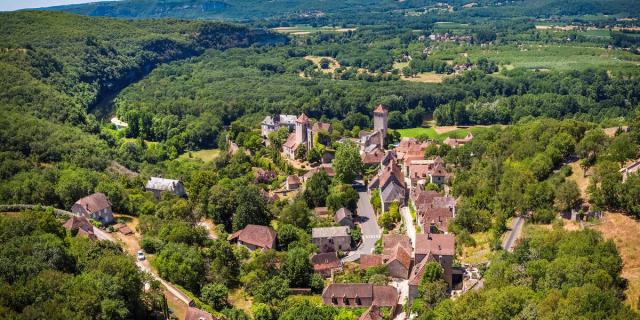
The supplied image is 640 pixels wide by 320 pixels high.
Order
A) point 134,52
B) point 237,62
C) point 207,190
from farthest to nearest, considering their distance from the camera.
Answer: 1. point 237,62
2. point 134,52
3. point 207,190

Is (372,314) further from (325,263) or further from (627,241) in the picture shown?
(627,241)

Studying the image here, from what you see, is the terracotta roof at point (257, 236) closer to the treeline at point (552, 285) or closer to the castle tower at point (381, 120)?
the treeline at point (552, 285)

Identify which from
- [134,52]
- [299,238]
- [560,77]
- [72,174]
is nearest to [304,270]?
[299,238]

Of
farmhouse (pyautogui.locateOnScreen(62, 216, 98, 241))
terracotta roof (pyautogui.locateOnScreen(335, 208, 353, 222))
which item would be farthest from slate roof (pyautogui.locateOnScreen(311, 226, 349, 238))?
farmhouse (pyautogui.locateOnScreen(62, 216, 98, 241))

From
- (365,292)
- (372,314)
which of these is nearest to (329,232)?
(365,292)

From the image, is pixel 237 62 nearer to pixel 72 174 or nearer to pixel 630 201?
pixel 72 174

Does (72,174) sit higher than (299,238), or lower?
higher
